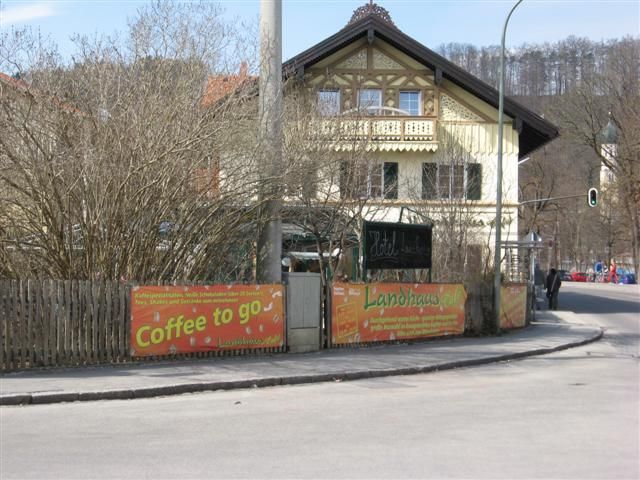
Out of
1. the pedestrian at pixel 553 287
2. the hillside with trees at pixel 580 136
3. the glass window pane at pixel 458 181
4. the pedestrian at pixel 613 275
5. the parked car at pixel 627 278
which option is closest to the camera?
the glass window pane at pixel 458 181

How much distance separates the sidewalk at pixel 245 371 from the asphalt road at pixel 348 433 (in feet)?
1.27

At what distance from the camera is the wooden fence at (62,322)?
1323cm

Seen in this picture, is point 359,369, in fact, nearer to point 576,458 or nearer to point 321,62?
point 576,458

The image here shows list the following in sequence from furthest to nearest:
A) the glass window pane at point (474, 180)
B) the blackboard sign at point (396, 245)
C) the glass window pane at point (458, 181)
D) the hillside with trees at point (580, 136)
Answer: the hillside with trees at point (580, 136)
the glass window pane at point (474, 180)
the glass window pane at point (458, 181)
the blackboard sign at point (396, 245)

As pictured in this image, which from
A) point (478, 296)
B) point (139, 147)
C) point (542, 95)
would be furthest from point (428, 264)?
point (542, 95)

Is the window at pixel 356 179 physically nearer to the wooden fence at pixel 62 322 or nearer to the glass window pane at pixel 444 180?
the glass window pane at pixel 444 180

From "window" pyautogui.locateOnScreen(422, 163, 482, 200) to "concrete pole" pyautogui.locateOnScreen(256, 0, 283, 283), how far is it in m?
14.6

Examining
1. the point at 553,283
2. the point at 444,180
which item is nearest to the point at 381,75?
the point at 444,180

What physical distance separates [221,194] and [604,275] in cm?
7520

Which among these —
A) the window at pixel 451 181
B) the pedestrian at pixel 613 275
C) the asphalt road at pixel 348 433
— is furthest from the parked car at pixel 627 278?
the asphalt road at pixel 348 433

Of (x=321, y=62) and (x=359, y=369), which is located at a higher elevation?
(x=321, y=62)

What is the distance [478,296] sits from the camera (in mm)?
22547

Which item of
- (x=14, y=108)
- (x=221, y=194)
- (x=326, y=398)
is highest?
(x=14, y=108)

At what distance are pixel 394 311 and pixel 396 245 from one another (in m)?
1.76
